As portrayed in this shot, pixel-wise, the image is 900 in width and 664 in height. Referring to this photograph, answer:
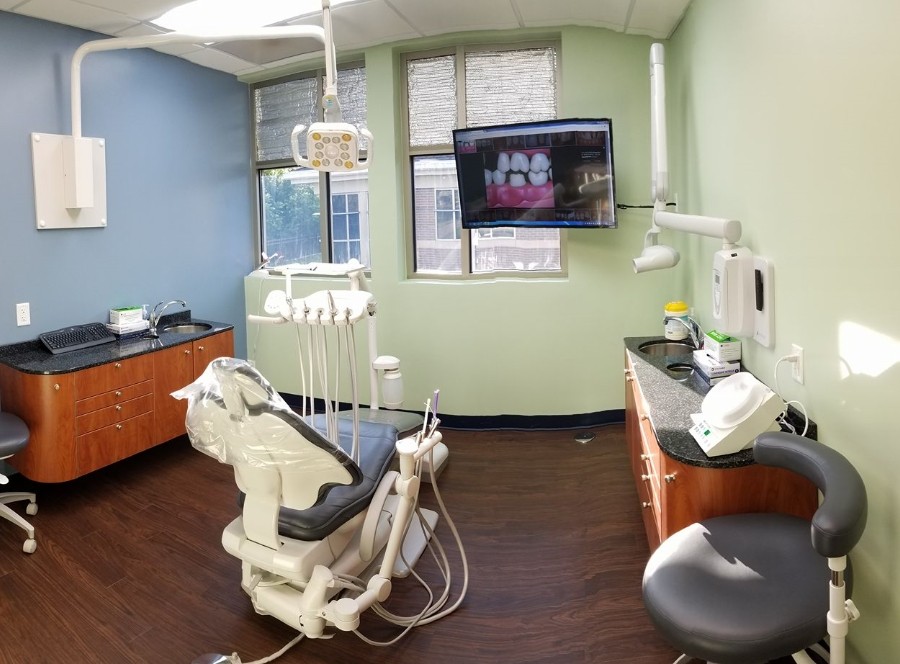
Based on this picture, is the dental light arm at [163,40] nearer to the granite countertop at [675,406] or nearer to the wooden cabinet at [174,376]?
the wooden cabinet at [174,376]

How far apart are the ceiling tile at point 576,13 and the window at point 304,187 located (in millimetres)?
1290

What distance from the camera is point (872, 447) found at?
153 centimetres

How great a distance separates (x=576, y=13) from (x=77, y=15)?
260 cm

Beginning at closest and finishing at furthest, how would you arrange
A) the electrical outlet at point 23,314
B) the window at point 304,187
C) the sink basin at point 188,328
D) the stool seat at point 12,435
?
the stool seat at point 12,435
the electrical outlet at point 23,314
the sink basin at point 188,328
the window at point 304,187

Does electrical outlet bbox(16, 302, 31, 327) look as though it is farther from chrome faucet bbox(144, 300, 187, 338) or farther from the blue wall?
chrome faucet bbox(144, 300, 187, 338)

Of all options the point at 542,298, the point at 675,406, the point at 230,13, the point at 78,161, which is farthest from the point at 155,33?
the point at 675,406

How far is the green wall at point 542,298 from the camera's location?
373 cm

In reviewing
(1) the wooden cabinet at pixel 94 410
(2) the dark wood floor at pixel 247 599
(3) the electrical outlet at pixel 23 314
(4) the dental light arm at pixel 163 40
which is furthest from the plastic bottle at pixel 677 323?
(3) the electrical outlet at pixel 23 314

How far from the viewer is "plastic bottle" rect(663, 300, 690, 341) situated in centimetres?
319

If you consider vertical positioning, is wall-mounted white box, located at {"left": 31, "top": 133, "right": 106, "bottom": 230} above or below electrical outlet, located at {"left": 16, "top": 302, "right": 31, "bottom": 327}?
above

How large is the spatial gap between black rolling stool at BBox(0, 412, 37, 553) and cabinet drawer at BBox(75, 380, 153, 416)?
247mm

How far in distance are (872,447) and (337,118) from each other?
2.07m

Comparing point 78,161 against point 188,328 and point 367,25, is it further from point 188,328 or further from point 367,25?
point 367,25

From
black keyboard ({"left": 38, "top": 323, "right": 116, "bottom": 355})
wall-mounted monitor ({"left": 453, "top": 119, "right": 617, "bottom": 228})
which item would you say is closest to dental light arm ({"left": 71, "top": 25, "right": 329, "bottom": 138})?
black keyboard ({"left": 38, "top": 323, "right": 116, "bottom": 355})
